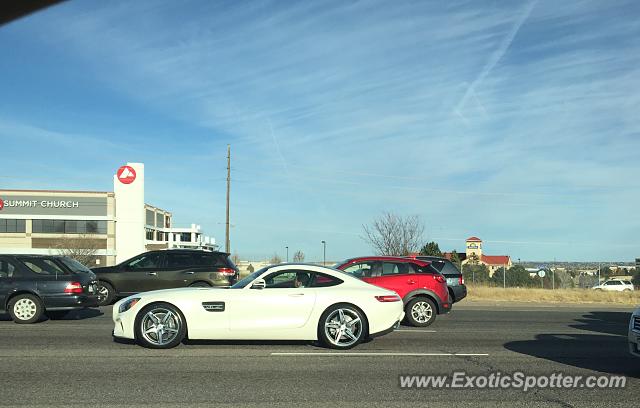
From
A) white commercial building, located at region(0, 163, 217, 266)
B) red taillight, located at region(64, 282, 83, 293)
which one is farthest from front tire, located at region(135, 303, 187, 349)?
white commercial building, located at region(0, 163, 217, 266)

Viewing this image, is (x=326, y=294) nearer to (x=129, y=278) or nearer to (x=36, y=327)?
(x=36, y=327)

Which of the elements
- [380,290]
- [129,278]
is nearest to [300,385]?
[380,290]

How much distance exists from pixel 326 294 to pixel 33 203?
67.7 m

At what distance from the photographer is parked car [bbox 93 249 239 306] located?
712 inches

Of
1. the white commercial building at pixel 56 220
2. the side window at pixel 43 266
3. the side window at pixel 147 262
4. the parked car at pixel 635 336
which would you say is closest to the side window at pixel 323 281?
the parked car at pixel 635 336

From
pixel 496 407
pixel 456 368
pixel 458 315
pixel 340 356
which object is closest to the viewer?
pixel 496 407

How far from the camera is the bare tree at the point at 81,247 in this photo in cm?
6141

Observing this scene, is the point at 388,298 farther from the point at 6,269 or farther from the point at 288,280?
the point at 6,269

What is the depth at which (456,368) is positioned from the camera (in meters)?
8.64

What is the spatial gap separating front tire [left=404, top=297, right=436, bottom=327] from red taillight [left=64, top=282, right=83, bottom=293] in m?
7.29

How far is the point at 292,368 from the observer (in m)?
8.41

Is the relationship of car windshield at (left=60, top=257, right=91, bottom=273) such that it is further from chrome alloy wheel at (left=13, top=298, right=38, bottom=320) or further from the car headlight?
the car headlight

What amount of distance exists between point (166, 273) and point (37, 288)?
4.93 meters

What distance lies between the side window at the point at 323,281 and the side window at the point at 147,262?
943 cm
